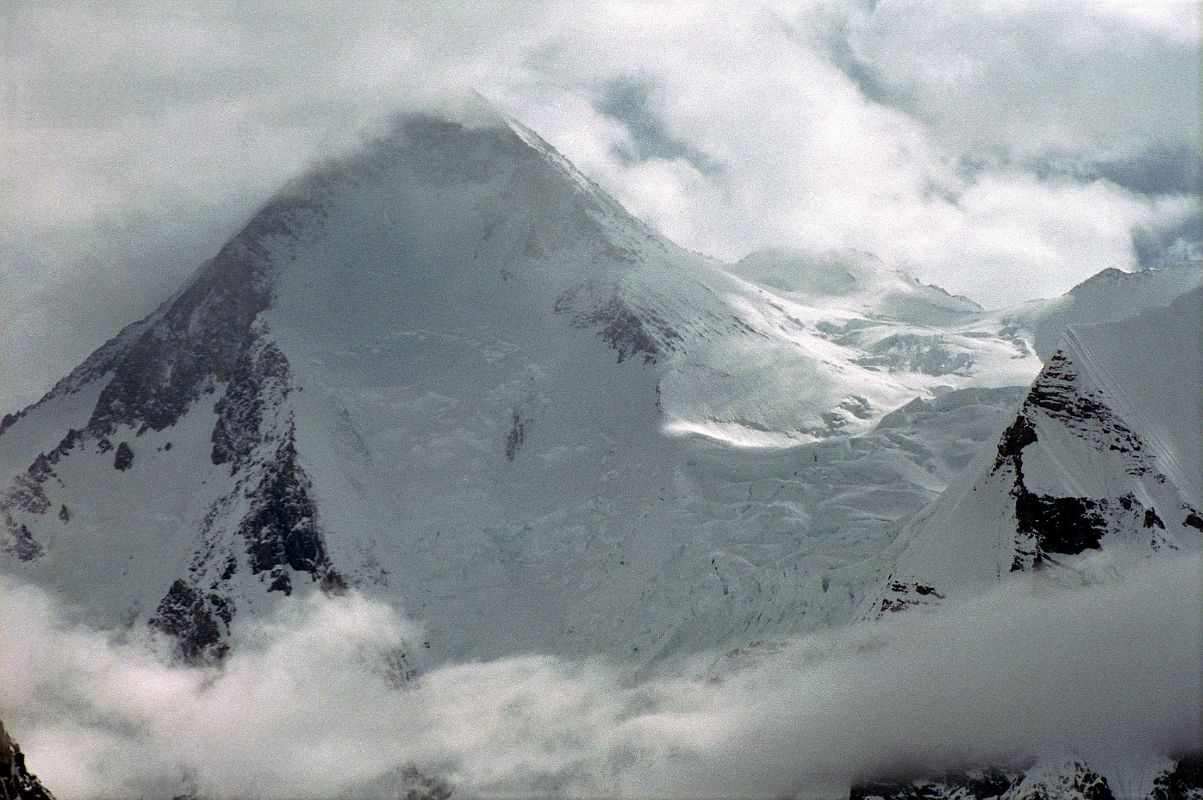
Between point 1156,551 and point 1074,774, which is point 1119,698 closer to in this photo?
point 1074,774

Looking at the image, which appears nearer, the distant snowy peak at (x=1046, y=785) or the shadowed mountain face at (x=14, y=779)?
the shadowed mountain face at (x=14, y=779)

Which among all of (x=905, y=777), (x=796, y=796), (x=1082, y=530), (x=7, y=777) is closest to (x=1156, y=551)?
(x=1082, y=530)

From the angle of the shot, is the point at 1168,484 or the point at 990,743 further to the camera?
the point at 1168,484

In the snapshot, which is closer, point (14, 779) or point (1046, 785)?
point (14, 779)

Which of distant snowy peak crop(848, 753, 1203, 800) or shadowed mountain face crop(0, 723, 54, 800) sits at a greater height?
distant snowy peak crop(848, 753, 1203, 800)

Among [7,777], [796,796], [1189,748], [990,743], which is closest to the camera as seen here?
[7,777]

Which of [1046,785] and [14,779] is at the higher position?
Answer: [1046,785]

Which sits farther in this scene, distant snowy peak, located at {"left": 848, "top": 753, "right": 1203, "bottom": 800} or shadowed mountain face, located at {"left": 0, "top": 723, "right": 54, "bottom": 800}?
distant snowy peak, located at {"left": 848, "top": 753, "right": 1203, "bottom": 800}

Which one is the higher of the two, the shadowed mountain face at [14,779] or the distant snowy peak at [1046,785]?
the distant snowy peak at [1046,785]

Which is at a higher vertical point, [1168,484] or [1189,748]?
[1168,484]

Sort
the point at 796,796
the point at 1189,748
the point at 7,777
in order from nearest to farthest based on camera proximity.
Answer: the point at 7,777 → the point at 1189,748 → the point at 796,796

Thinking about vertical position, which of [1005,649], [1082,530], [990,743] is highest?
[1082,530]
